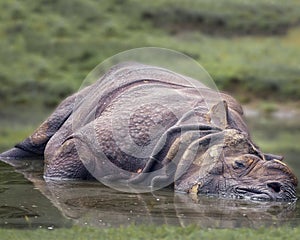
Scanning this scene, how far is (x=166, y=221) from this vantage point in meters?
9.70

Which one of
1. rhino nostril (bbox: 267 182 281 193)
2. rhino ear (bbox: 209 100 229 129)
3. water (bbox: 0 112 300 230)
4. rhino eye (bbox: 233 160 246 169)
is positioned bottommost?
water (bbox: 0 112 300 230)

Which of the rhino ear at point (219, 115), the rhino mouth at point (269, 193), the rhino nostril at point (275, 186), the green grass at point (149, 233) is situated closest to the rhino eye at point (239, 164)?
the rhino mouth at point (269, 193)

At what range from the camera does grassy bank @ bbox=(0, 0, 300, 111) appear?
29781mm

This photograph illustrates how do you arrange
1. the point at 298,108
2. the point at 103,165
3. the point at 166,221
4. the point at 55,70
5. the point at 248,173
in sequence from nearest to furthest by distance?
the point at 166,221
the point at 248,173
the point at 103,165
the point at 298,108
the point at 55,70

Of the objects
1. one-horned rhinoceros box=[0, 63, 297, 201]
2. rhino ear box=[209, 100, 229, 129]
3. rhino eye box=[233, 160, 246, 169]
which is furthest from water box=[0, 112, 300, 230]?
rhino ear box=[209, 100, 229, 129]

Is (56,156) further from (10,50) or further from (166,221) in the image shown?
(10,50)

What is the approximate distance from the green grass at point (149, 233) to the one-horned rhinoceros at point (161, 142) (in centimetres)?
176

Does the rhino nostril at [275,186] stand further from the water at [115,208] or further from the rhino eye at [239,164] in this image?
the rhino eye at [239,164]

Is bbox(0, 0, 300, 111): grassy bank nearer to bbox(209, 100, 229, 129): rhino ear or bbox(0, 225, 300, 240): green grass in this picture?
bbox(209, 100, 229, 129): rhino ear

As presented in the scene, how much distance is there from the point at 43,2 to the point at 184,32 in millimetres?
5642

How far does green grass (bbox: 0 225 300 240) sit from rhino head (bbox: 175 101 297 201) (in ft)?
5.24

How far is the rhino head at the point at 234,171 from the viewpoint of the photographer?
1086 cm

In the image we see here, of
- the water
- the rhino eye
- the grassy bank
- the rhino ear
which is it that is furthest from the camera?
the grassy bank

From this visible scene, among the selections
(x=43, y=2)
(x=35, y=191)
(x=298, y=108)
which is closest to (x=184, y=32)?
(x=43, y=2)
